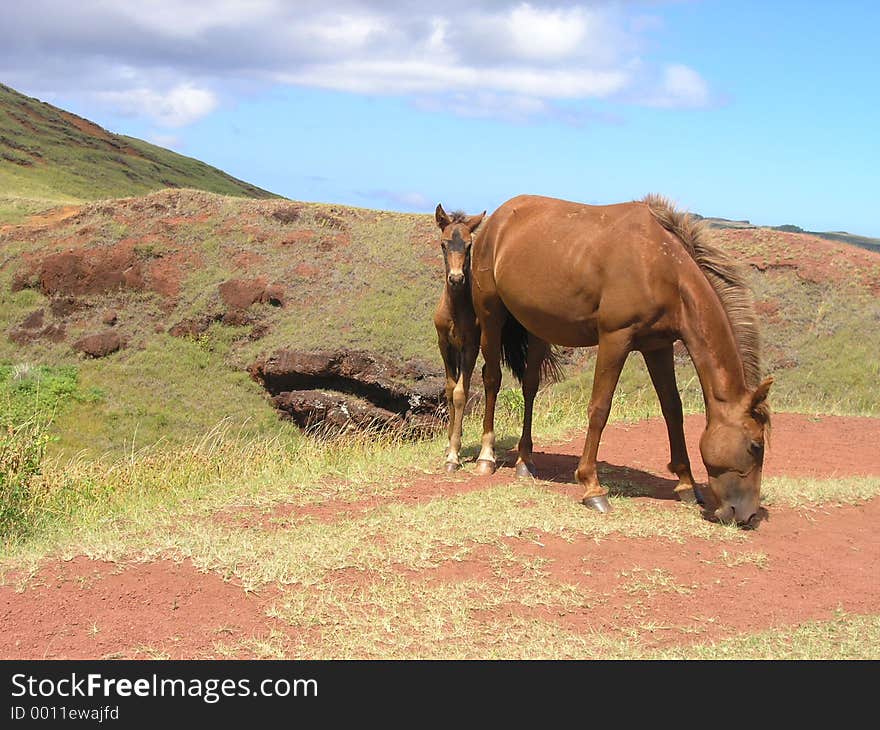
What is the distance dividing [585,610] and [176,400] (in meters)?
14.9

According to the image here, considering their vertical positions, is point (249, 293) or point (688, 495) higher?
point (249, 293)

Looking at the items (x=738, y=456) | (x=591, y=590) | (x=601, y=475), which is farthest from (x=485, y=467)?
(x=591, y=590)

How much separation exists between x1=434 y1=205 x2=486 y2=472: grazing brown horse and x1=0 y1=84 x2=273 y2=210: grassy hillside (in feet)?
75.4

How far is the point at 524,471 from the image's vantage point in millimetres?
9500

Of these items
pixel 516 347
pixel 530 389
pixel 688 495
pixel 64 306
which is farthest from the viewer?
pixel 64 306

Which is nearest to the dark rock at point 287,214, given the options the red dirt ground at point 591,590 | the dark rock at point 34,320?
the dark rock at point 34,320

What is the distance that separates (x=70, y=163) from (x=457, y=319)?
125ft

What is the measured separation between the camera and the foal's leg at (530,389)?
31.5 feet

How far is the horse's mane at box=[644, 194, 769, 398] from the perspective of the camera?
7.94 metres

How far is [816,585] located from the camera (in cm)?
682

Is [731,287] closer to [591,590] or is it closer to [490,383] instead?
[490,383]

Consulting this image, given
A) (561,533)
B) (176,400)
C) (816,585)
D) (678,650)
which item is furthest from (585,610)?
(176,400)

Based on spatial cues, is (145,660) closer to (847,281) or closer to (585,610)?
(585,610)

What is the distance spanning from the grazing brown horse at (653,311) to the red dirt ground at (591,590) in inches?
24.6
